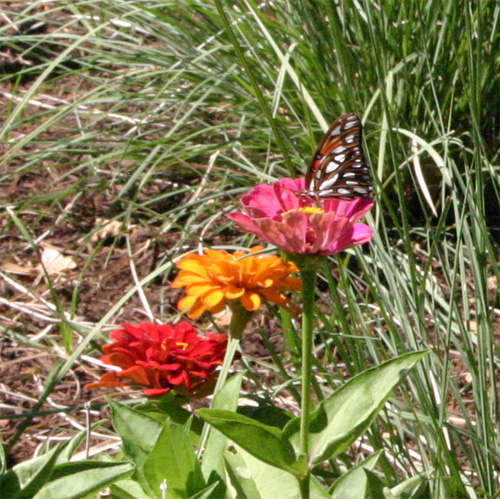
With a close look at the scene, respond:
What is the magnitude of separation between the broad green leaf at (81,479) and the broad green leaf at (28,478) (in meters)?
0.02

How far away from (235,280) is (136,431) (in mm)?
219

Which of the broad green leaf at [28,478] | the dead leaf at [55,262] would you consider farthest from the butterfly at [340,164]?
the dead leaf at [55,262]

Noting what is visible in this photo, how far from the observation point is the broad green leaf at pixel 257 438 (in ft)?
2.91

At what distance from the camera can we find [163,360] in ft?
3.56

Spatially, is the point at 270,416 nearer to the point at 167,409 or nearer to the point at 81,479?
the point at 167,409

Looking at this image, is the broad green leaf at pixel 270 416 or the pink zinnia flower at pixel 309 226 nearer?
the pink zinnia flower at pixel 309 226

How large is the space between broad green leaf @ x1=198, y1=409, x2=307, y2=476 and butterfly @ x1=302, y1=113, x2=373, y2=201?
1.10 feet

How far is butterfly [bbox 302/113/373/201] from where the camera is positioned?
112 centimetres

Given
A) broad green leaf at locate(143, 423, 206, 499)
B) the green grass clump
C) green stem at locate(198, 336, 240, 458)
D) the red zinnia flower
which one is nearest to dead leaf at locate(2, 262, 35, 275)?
the green grass clump

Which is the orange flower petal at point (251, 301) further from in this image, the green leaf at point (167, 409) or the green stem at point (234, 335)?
the green leaf at point (167, 409)

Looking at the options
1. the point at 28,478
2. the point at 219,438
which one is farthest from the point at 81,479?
the point at 219,438

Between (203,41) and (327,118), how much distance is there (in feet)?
1.63

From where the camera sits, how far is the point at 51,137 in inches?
101

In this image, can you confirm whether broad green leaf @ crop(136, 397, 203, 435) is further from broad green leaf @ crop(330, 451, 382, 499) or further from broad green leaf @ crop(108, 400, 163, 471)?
broad green leaf @ crop(330, 451, 382, 499)
